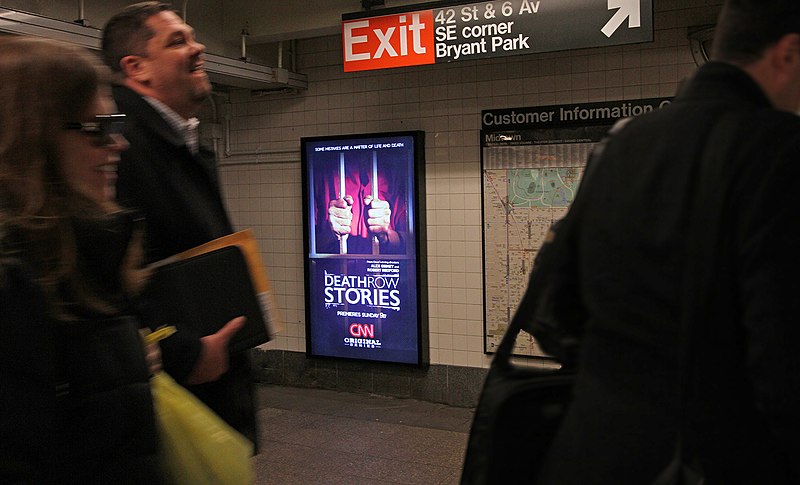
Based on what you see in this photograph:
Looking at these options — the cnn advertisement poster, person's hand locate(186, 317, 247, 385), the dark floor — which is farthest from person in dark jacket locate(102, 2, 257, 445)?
the cnn advertisement poster

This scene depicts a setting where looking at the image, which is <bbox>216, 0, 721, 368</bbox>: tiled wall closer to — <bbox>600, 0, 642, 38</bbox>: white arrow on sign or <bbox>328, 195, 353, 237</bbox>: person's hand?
<bbox>328, 195, 353, 237</bbox>: person's hand

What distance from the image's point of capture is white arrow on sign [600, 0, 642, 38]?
4.34 meters

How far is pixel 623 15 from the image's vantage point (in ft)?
14.3

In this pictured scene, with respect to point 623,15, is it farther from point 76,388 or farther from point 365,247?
point 76,388

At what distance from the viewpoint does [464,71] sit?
5773mm

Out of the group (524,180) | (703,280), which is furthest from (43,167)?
(524,180)

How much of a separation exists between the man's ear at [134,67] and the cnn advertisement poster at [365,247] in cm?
370

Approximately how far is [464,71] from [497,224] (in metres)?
1.14

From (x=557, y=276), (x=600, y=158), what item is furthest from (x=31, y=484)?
(x=600, y=158)

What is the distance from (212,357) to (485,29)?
334 cm

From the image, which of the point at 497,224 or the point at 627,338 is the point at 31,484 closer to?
the point at 627,338

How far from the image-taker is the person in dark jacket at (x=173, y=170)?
1.99m

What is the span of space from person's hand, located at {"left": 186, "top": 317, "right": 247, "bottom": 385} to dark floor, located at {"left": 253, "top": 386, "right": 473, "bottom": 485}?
7.91 feet

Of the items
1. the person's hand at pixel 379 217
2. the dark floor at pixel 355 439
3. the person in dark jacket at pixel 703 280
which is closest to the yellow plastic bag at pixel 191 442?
the person in dark jacket at pixel 703 280
